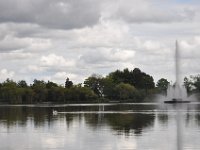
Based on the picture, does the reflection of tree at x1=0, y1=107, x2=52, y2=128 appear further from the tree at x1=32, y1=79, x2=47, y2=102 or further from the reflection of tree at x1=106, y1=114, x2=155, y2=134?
the tree at x1=32, y1=79, x2=47, y2=102

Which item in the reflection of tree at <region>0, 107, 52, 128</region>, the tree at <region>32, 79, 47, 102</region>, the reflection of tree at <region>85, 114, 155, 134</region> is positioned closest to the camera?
the reflection of tree at <region>85, 114, 155, 134</region>

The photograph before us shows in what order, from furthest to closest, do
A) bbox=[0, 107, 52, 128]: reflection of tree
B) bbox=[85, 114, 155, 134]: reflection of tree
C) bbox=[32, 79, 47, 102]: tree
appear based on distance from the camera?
bbox=[32, 79, 47, 102]: tree, bbox=[0, 107, 52, 128]: reflection of tree, bbox=[85, 114, 155, 134]: reflection of tree

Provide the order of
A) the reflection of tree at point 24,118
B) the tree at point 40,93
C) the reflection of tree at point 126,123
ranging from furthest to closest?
the tree at point 40,93 < the reflection of tree at point 24,118 < the reflection of tree at point 126,123

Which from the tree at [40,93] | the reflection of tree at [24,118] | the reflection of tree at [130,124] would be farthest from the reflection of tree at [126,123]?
the tree at [40,93]

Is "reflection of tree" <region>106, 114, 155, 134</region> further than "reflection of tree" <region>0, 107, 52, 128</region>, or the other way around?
"reflection of tree" <region>0, 107, 52, 128</region>

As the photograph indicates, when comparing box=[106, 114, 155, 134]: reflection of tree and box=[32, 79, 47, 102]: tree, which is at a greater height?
box=[32, 79, 47, 102]: tree

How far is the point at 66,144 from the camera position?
34.4 metres

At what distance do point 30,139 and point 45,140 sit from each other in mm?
1596

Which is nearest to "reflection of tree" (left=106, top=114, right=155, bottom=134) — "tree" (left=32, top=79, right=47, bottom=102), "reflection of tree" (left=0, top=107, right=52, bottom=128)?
"reflection of tree" (left=0, top=107, right=52, bottom=128)

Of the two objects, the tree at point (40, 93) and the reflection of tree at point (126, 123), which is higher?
the tree at point (40, 93)

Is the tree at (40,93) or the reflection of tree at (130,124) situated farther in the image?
the tree at (40,93)

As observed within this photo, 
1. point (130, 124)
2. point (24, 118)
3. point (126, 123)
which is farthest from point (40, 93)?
point (130, 124)

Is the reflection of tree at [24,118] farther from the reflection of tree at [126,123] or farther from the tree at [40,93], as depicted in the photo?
the tree at [40,93]

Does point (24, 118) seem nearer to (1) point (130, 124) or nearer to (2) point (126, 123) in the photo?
(2) point (126, 123)
